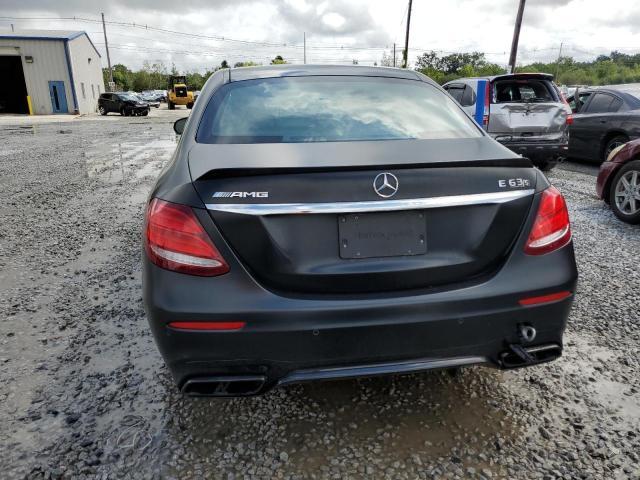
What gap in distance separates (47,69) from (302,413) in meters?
41.7

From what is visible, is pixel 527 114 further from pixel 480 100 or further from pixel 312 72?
pixel 312 72

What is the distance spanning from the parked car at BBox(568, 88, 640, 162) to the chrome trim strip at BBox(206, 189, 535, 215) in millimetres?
7660

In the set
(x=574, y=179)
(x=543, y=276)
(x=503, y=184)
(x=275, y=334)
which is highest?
(x=503, y=184)

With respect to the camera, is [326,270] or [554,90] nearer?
[326,270]

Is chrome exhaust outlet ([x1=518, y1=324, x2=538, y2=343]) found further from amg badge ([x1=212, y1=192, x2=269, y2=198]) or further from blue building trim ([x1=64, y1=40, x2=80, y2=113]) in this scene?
blue building trim ([x1=64, y1=40, x2=80, y2=113])

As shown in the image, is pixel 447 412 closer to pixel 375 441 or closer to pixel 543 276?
pixel 375 441

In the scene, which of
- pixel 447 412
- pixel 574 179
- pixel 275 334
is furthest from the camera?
pixel 574 179

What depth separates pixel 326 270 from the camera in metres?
1.81

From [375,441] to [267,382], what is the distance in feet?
2.07

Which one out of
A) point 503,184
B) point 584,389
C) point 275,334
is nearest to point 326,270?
point 275,334

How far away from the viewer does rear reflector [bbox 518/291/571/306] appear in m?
1.92

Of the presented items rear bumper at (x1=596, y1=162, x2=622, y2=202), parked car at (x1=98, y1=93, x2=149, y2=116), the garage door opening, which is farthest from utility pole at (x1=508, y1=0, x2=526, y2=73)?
the garage door opening

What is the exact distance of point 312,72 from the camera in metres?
2.95

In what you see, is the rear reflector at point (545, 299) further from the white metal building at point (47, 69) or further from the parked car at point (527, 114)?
the white metal building at point (47, 69)
